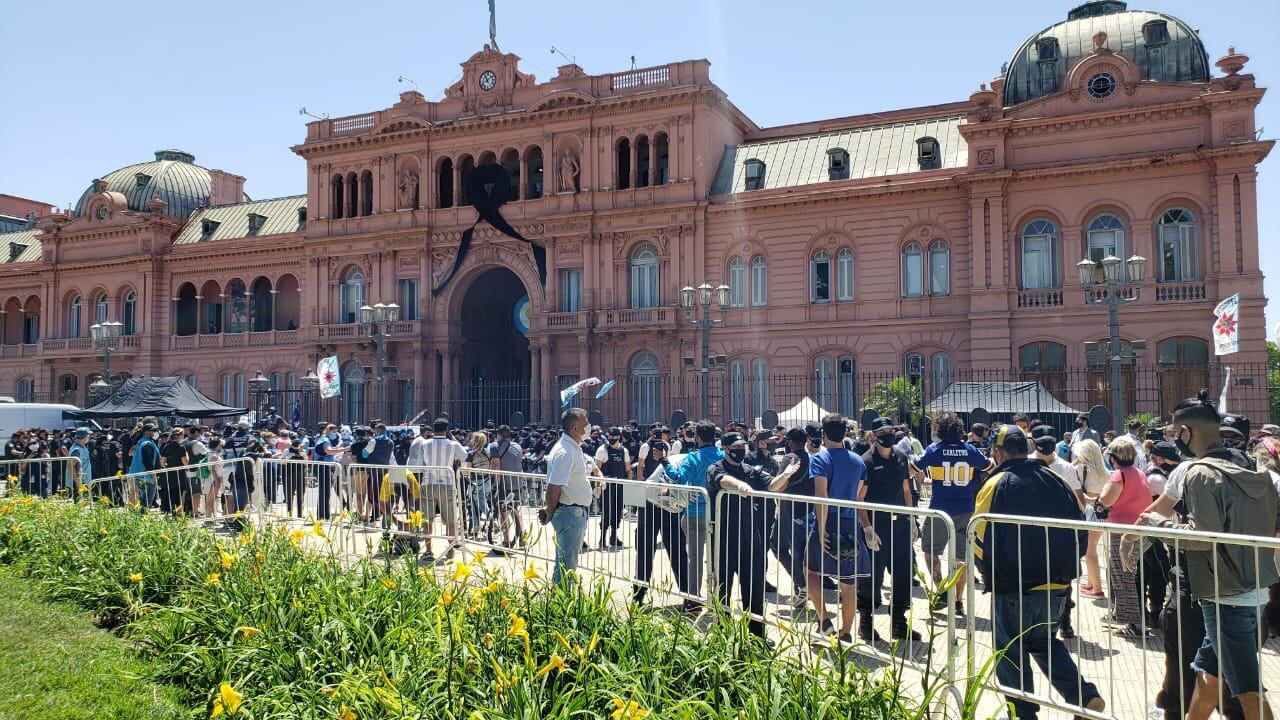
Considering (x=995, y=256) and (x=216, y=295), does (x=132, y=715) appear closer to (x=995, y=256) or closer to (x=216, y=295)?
(x=995, y=256)

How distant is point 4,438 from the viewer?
103 ft

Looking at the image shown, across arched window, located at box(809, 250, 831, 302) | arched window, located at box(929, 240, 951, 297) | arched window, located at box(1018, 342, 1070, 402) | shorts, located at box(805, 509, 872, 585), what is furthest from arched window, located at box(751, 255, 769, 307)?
shorts, located at box(805, 509, 872, 585)

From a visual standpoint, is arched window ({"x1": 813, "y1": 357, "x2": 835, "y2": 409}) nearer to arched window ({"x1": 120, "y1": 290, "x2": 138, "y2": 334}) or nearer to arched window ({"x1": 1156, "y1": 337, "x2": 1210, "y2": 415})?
arched window ({"x1": 1156, "y1": 337, "x2": 1210, "y2": 415})

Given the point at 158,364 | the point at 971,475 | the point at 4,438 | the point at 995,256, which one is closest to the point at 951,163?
the point at 995,256

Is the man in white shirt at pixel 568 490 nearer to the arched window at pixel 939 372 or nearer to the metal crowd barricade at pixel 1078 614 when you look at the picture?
the metal crowd barricade at pixel 1078 614

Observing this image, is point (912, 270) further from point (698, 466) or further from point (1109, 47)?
point (698, 466)

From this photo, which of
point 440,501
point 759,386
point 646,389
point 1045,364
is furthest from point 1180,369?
point 440,501

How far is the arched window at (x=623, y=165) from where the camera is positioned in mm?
A: 37469

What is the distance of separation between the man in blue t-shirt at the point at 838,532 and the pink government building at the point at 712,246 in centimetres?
2324

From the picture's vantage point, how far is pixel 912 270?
3350 cm

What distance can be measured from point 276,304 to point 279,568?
42.3 metres

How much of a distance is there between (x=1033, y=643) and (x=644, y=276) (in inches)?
1235

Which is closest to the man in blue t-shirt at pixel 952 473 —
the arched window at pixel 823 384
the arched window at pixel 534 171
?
the arched window at pixel 823 384

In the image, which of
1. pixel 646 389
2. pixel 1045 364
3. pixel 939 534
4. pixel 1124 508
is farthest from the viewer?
pixel 646 389
